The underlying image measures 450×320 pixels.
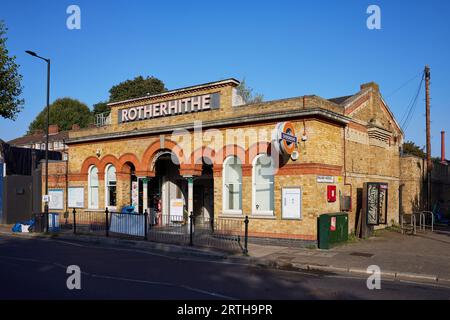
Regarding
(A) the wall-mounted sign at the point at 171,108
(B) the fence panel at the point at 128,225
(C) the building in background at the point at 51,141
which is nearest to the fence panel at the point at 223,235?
(B) the fence panel at the point at 128,225

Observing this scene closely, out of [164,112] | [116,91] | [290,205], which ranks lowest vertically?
[290,205]

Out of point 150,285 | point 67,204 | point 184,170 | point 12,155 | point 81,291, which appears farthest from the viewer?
point 12,155

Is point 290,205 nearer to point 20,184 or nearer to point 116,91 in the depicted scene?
point 20,184

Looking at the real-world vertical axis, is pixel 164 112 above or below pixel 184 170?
above

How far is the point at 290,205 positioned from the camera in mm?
15430

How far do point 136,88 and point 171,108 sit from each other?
120ft

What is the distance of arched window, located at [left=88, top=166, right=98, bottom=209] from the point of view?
22.9 m

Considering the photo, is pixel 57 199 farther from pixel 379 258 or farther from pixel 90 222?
pixel 379 258

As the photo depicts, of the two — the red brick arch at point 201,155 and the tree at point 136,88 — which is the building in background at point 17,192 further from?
the tree at point 136,88

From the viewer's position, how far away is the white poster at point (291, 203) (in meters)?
15.2

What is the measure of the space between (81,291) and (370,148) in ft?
50.7

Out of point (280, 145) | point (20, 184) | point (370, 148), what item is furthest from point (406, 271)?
point (20, 184)

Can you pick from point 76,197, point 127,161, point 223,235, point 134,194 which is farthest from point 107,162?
point 223,235

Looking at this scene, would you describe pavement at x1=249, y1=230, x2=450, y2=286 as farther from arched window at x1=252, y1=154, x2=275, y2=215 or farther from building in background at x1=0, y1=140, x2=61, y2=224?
building in background at x1=0, y1=140, x2=61, y2=224
